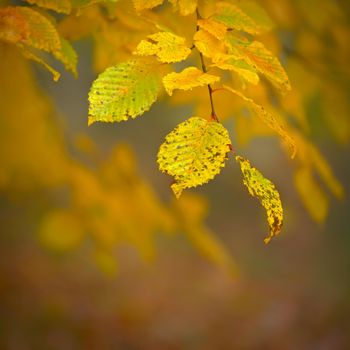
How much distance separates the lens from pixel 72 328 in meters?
3.18

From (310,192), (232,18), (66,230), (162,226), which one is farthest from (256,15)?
(66,230)

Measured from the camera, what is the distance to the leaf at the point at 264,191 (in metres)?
0.85

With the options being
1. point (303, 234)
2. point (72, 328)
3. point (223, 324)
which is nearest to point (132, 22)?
point (72, 328)

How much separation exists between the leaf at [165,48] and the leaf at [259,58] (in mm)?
102

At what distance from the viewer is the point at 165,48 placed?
0.92 meters

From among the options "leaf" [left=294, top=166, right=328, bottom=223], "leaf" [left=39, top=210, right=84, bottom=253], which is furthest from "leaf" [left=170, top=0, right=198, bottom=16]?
"leaf" [left=39, top=210, right=84, bottom=253]

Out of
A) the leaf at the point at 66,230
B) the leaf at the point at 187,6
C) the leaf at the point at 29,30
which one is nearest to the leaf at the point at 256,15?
the leaf at the point at 187,6

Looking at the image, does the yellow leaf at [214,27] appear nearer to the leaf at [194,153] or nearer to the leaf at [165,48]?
the leaf at [165,48]

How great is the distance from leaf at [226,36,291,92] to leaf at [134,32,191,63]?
0.10 m

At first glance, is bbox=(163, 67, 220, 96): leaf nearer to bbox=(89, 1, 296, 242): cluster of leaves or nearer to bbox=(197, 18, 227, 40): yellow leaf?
bbox=(89, 1, 296, 242): cluster of leaves

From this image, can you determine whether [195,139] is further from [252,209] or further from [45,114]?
[252,209]

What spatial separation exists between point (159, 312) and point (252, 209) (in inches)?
86.7

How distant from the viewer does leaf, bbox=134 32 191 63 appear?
0.91m

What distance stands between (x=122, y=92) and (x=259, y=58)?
10.8 inches
